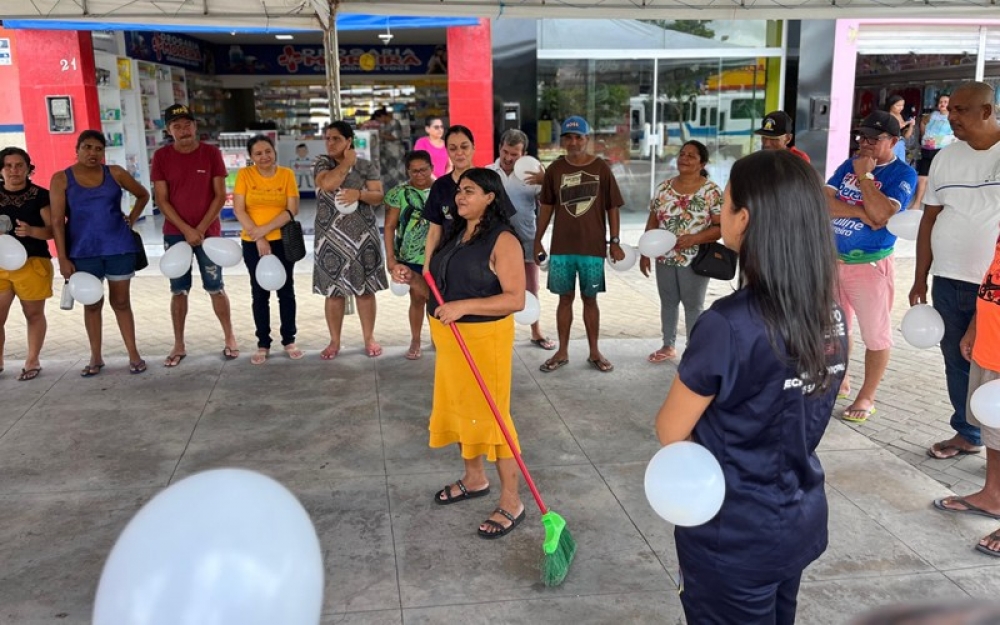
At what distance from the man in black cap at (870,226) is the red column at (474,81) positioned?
7.09 meters

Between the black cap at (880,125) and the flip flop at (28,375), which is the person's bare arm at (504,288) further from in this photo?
the flip flop at (28,375)

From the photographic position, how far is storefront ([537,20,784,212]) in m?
11.9

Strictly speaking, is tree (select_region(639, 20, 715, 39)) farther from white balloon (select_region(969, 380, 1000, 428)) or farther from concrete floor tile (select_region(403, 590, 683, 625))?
concrete floor tile (select_region(403, 590, 683, 625))

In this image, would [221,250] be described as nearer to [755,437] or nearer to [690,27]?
[755,437]

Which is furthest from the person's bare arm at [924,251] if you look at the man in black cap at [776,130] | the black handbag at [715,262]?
the black handbag at [715,262]

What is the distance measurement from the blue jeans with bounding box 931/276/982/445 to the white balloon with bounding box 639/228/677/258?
1.75 metres

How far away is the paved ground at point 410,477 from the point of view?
127 inches

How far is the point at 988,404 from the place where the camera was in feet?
11.0

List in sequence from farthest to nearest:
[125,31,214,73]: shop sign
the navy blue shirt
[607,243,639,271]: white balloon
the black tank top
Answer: [125,31,214,73]: shop sign → [607,243,639,271]: white balloon → the black tank top → the navy blue shirt

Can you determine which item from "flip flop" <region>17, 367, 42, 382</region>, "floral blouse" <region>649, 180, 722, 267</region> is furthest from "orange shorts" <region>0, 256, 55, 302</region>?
"floral blouse" <region>649, 180, 722, 267</region>

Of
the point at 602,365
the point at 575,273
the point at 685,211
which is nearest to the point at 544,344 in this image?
the point at 602,365

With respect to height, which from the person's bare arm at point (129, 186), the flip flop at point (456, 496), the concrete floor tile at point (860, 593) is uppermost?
the person's bare arm at point (129, 186)

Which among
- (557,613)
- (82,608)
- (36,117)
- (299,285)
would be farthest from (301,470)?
(36,117)

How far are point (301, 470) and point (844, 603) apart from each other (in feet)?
8.82
